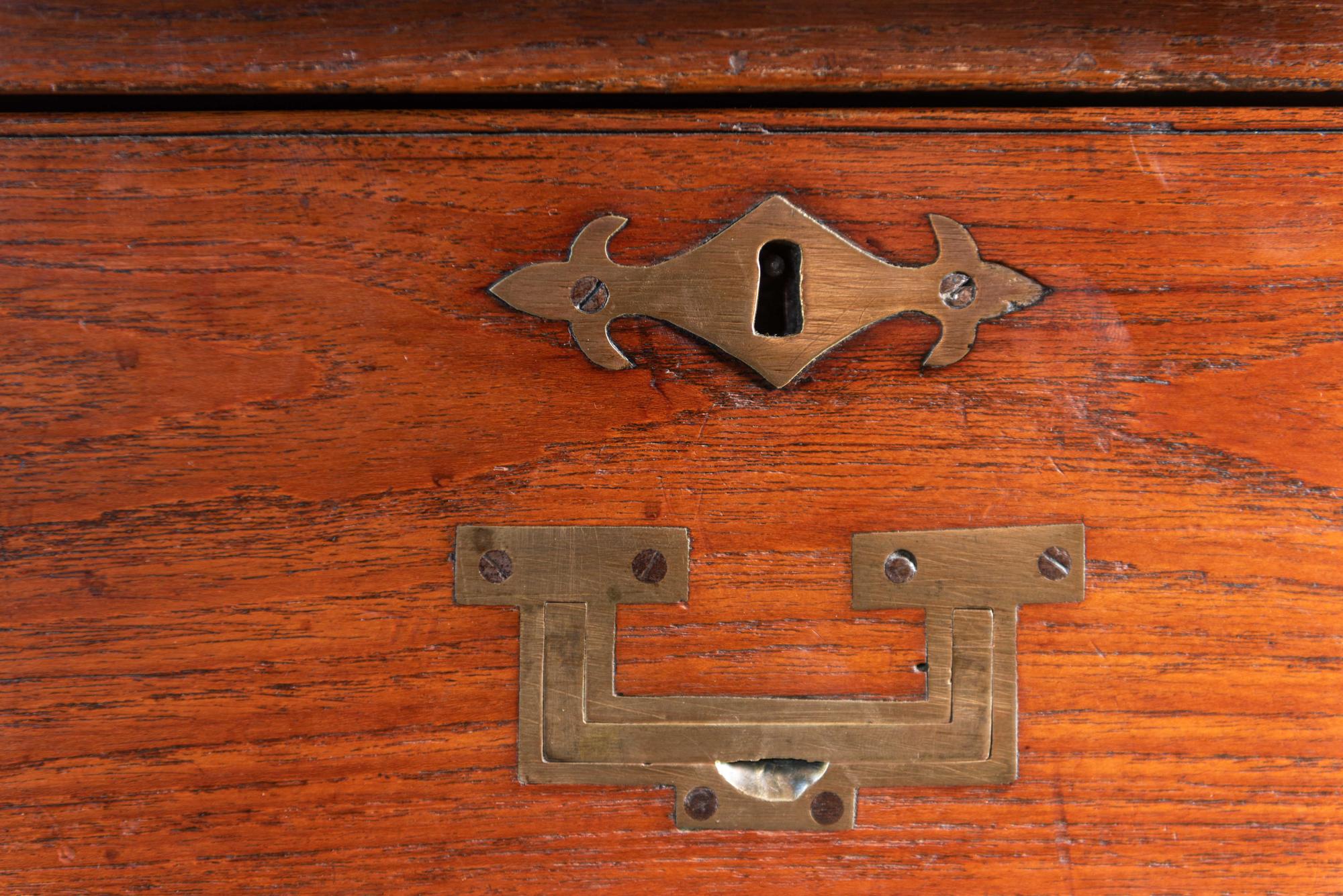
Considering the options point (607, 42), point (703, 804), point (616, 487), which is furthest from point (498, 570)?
point (607, 42)

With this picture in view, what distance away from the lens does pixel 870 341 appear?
58cm

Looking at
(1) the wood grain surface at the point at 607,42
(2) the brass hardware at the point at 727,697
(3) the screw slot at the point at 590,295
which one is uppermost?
(1) the wood grain surface at the point at 607,42

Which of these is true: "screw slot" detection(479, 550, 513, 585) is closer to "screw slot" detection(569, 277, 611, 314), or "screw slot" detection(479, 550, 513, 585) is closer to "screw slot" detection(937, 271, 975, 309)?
"screw slot" detection(569, 277, 611, 314)

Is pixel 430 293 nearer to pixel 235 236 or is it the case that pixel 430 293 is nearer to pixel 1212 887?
pixel 235 236

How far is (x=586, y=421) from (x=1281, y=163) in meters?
0.47

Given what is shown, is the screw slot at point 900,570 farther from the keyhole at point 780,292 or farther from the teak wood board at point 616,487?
the keyhole at point 780,292

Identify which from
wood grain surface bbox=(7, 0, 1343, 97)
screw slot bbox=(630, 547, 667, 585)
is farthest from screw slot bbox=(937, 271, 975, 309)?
screw slot bbox=(630, 547, 667, 585)

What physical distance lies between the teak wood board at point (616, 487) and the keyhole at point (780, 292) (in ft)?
0.11

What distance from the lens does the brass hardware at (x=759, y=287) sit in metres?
0.57

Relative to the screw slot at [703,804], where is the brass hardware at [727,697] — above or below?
above

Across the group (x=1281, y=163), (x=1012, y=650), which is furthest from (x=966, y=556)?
(x=1281, y=163)

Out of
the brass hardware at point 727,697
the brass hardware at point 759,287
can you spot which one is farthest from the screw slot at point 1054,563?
the brass hardware at point 759,287

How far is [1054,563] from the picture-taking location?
1.94ft

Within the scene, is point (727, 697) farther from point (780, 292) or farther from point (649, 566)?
point (780, 292)
